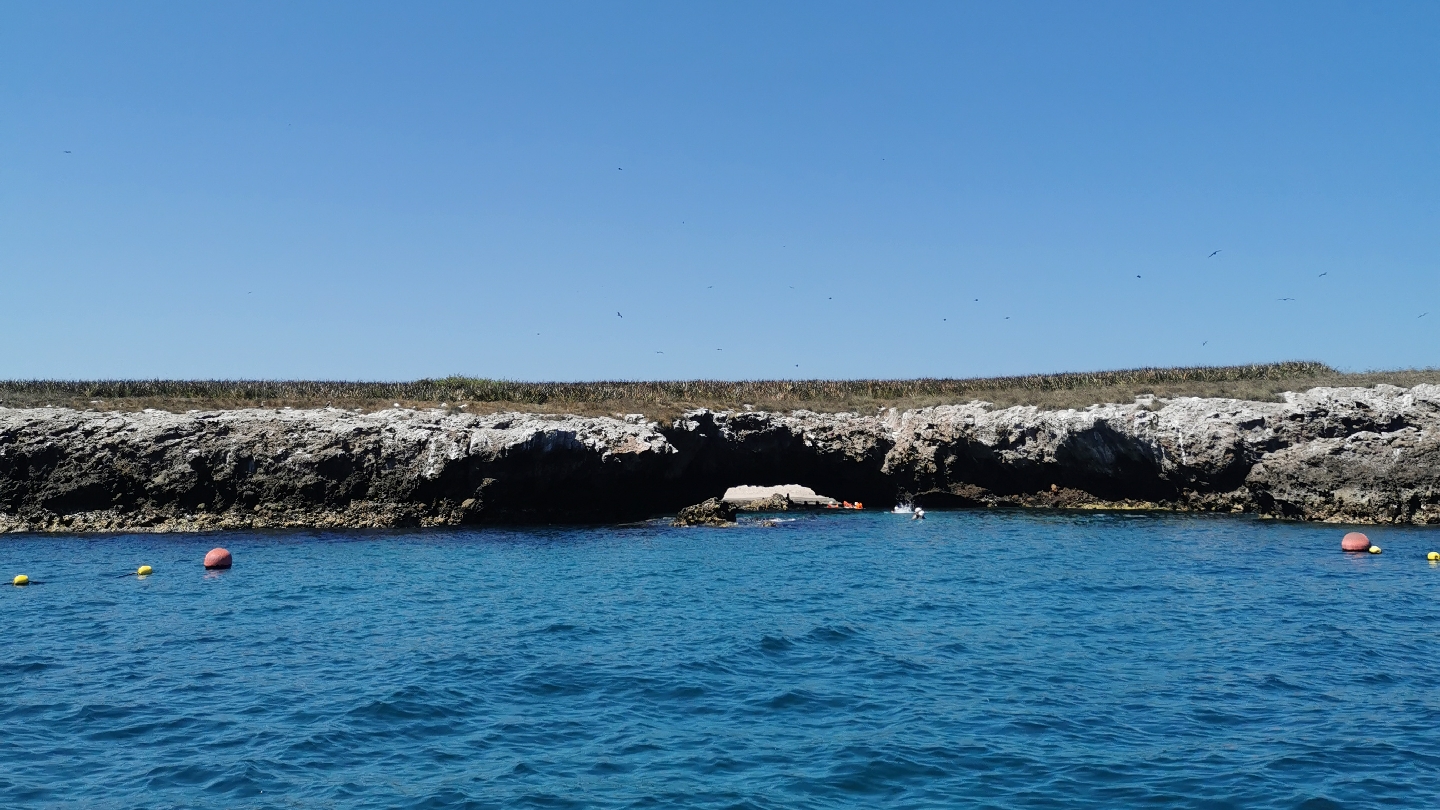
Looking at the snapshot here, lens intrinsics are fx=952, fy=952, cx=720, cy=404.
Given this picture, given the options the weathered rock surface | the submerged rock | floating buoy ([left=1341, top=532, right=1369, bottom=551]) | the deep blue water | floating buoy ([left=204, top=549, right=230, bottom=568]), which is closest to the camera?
the deep blue water

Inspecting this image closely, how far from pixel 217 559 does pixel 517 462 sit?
14802mm

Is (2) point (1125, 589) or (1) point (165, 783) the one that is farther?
(2) point (1125, 589)

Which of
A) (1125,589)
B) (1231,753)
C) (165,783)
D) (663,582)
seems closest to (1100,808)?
(1231,753)

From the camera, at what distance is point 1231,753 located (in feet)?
41.7

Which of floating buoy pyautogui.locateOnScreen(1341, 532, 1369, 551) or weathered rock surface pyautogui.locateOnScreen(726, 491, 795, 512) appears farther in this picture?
weathered rock surface pyautogui.locateOnScreen(726, 491, 795, 512)

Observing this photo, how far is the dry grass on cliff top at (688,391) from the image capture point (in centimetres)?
4728

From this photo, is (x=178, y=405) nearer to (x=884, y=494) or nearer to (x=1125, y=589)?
(x=884, y=494)

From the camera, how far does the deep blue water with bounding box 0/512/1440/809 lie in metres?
11.9

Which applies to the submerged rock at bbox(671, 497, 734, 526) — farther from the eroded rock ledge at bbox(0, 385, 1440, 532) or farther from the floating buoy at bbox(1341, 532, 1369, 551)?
the floating buoy at bbox(1341, 532, 1369, 551)

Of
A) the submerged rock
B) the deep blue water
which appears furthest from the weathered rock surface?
the deep blue water

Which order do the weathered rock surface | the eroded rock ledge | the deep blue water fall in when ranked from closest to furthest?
the deep blue water → the eroded rock ledge → the weathered rock surface

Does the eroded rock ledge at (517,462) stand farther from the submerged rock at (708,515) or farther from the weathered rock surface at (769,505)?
the weathered rock surface at (769,505)

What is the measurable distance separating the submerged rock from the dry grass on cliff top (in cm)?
527

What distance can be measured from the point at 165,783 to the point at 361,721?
2917 mm
